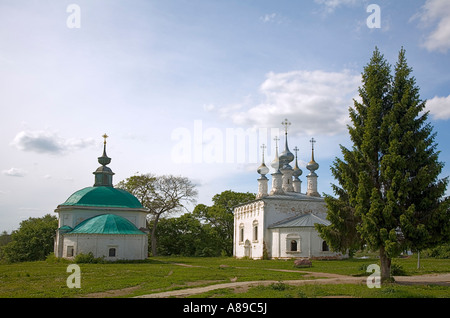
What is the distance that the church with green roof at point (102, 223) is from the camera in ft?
120

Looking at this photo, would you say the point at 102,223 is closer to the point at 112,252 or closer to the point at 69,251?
the point at 112,252

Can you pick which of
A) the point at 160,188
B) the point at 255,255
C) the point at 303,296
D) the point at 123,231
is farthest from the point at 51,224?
the point at 303,296

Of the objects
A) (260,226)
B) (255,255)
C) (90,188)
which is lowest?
(255,255)

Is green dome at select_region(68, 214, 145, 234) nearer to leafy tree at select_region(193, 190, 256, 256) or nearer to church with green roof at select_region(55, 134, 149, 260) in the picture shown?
church with green roof at select_region(55, 134, 149, 260)

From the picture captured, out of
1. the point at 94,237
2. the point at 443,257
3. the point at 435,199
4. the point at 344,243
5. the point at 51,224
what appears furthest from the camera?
the point at 51,224

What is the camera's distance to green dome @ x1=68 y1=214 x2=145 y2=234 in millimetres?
36875

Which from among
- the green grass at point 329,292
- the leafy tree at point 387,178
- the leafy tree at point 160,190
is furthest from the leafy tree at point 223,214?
the green grass at point 329,292

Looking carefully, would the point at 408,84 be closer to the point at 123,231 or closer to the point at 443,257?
the point at 123,231

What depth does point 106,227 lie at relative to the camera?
3712 centimetres

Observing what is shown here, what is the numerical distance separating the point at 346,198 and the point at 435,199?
11.8ft

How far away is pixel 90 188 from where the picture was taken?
45250 millimetres

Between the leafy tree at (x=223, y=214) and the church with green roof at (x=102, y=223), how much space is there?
610 inches

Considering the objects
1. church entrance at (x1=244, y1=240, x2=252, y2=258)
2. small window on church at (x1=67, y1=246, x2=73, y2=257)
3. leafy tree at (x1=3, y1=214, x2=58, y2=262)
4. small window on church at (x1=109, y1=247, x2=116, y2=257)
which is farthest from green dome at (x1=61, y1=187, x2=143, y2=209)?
church entrance at (x1=244, y1=240, x2=252, y2=258)

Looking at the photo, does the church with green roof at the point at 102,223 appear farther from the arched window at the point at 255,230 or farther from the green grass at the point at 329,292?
the green grass at the point at 329,292
